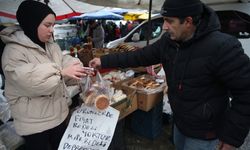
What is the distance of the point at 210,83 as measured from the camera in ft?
5.78

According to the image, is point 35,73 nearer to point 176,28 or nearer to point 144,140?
point 176,28

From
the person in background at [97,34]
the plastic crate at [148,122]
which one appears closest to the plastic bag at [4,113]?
the plastic crate at [148,122]

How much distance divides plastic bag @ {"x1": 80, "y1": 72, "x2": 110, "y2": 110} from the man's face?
2.40ft

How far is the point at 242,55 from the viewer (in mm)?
1642

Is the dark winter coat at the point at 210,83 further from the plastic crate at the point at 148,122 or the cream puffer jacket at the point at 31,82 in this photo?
the plastic crate at the point at 148,122

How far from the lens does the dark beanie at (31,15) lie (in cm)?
188

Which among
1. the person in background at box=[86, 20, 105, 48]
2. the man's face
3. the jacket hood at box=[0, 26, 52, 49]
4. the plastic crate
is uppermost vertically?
the man's face

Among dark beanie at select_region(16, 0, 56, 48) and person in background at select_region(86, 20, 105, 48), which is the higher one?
dark beanie at select_region(16, 0, 56, 48)

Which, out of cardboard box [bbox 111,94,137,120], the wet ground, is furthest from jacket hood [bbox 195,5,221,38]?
the wet ground

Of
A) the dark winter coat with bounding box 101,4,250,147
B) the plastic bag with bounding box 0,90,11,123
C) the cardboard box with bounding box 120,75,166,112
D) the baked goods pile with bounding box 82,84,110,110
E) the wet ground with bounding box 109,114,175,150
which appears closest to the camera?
the dark winter coat with bounding box 101,4,250,147

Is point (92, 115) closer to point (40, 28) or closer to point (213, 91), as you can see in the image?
point (40, 28)

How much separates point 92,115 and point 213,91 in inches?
39.7

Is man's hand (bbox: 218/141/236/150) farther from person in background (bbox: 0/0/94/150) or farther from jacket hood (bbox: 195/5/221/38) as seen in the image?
person in background (bbox: 0/0/94/150)

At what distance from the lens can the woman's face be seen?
75.5 inches
